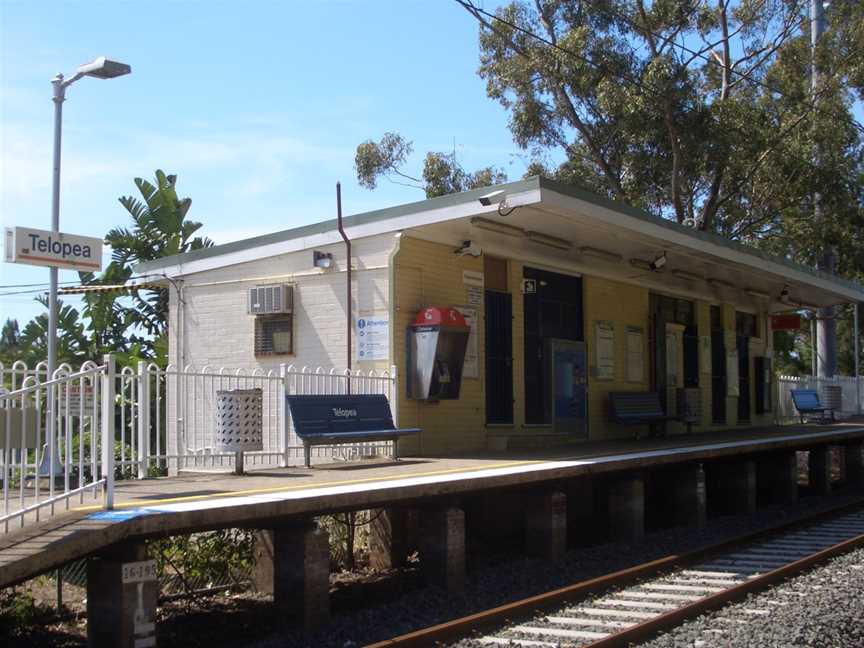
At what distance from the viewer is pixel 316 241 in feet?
46.6

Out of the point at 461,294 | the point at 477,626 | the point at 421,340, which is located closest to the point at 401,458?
the point at 421,340

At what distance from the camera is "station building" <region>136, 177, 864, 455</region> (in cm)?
1344

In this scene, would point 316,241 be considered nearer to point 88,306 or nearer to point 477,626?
point 477,626

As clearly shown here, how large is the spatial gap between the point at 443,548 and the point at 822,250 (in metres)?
22.2

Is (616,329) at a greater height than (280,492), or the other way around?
(616,329)

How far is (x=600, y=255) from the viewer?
17.2 metres

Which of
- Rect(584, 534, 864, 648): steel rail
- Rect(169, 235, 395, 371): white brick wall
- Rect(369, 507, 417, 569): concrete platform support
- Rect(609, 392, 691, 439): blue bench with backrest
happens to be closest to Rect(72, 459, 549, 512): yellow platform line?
Rect(369, 507, 417, 569): concrete platform support

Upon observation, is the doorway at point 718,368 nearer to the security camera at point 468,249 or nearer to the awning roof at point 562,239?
the awning roof at point 562,239

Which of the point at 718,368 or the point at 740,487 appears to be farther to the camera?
the point at 718,368

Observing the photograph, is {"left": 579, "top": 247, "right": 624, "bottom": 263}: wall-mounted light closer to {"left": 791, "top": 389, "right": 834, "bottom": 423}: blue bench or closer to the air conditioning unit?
the air conditioning unit

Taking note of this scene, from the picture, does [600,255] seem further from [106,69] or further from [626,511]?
[106,69]

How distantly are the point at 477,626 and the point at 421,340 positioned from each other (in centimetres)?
590

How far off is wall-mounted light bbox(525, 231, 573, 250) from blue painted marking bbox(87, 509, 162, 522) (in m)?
9.31

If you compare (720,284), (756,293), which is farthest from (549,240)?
(756,293)
